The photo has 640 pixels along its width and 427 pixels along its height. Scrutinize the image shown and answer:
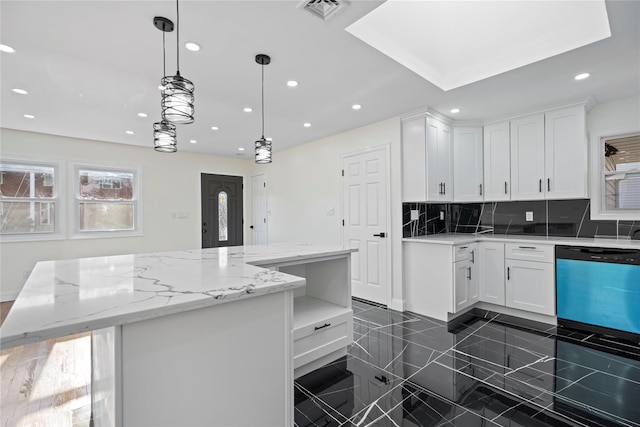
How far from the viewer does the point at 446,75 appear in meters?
2.93

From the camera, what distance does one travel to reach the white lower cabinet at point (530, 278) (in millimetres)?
3131

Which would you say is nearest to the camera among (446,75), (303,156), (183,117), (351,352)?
(183,117)

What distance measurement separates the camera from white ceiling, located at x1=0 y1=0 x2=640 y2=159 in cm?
186

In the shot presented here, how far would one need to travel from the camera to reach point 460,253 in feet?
11.0

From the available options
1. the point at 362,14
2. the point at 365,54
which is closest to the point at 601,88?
the point at 365,54

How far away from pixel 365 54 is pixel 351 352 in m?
2.49

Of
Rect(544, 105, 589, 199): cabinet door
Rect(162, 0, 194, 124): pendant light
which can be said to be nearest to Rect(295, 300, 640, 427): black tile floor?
Rect(544, 105, 589, 199): cabinet door

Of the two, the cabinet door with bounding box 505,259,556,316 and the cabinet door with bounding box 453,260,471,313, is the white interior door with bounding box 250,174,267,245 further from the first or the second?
the cabinet door with bounding box 505,259,556,316

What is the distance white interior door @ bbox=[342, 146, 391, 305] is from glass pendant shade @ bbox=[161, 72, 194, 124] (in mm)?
2731

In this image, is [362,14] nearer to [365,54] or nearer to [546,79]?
[365,54]

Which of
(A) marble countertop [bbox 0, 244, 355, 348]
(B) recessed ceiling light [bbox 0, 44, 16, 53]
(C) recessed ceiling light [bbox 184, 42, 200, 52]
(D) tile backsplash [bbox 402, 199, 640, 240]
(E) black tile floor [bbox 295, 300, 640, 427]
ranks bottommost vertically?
(E) black tile floor [bbox 295, 300, 640, 427]

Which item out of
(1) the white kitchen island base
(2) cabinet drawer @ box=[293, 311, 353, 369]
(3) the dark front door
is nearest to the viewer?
(1) the white kitchen island base

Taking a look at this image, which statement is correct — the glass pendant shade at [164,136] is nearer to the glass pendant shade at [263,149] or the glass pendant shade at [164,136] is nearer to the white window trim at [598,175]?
the glass pendant shade at [263,149]

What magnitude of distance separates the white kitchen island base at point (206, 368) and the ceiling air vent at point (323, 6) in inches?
66.4
